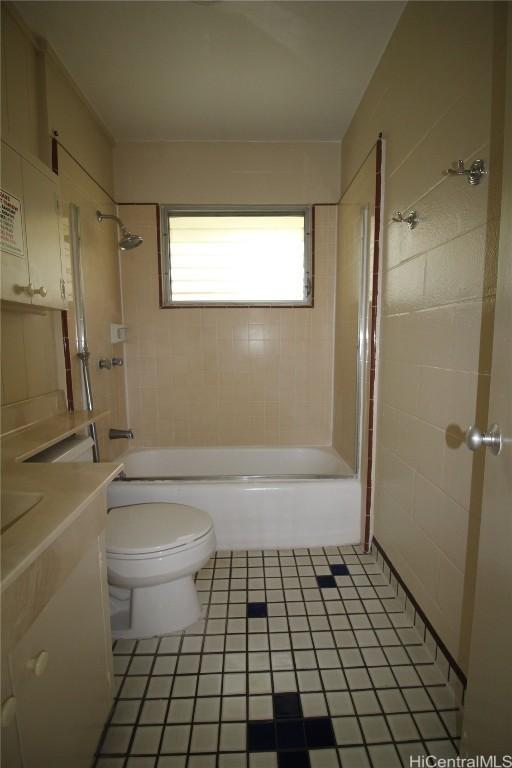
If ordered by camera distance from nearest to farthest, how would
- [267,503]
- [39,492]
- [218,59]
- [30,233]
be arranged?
1. [39,492]
2. [30,233]
3. [218,59]
4. [267,503]

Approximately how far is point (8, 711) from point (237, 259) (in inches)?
98.3

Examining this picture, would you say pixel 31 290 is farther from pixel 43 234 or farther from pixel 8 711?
pixel 8 711

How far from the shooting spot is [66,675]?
2.48 feet

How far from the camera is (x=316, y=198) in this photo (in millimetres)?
2516

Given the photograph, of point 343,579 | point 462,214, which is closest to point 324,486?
point 343,579

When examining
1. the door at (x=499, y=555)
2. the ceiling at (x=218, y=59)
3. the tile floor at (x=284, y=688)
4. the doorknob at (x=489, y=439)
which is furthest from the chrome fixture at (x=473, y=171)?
the tile floor at (x=284, y=688)

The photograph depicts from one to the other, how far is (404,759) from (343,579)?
0.74 meters

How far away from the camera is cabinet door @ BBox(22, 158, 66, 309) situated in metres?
1.29

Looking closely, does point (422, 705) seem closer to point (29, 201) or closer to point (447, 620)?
point (447, 620)

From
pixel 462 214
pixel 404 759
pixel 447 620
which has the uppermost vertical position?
pixel 462 214

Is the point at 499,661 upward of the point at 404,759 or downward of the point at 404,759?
upward

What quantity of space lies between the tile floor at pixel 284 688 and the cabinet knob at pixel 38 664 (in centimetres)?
62

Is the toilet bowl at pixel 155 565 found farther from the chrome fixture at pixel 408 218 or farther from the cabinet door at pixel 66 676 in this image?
the chrome fixture at pixel 408 218
